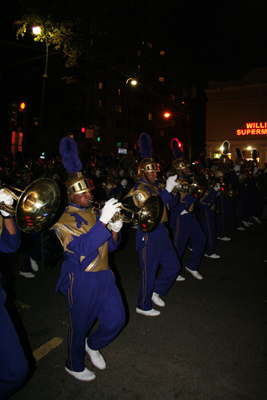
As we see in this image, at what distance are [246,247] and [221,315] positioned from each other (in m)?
3.90

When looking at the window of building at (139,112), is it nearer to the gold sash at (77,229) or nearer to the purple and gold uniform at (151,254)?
the purple and gold uniform at (151,254)

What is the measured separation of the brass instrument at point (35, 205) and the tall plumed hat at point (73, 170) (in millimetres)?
189

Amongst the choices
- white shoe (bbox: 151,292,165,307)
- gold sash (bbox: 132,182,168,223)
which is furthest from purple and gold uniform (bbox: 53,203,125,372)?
white shoe (bbox: 151,292,165,307)

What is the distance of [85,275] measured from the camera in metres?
2.82

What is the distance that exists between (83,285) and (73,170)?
1267mm

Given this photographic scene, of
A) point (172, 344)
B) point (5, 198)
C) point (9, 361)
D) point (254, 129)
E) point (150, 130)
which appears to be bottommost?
point (172, 344)

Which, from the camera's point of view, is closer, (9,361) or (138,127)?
(9,361)

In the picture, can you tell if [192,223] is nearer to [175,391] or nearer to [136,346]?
[136,346]

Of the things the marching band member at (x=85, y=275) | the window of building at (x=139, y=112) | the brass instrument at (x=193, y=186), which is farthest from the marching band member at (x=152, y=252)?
the window of building at (x=139, y=112)

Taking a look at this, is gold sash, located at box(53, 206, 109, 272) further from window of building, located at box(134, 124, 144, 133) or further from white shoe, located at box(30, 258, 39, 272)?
window of building, located at box(134, 124, 144, 133)

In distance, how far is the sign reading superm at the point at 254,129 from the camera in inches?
1102

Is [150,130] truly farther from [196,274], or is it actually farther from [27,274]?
[27,274]

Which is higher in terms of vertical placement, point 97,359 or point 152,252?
point 152,252

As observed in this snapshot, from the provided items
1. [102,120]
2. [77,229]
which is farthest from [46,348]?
[102,120]
